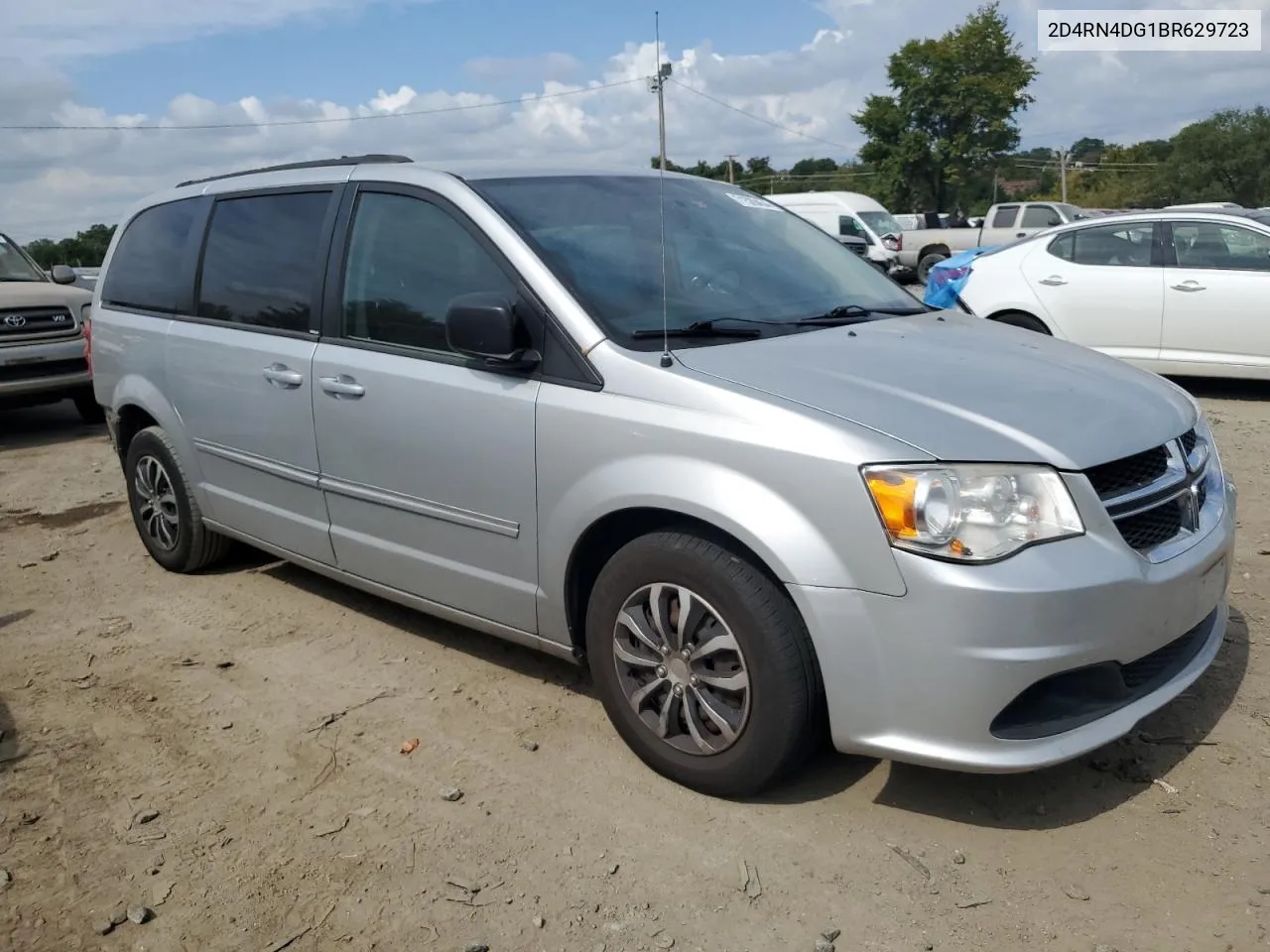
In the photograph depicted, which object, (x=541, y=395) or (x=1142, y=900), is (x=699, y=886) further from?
(x=541, y=395)

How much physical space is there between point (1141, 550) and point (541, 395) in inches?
67.4

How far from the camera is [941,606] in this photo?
2.59 meters

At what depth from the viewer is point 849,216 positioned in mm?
24812

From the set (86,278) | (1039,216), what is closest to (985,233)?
(1039,216)

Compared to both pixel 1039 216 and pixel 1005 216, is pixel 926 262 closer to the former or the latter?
pixel 1005 216

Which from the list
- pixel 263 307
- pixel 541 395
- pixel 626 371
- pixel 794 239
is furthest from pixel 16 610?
pixel 794 239

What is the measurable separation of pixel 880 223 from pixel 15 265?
65.9 feet

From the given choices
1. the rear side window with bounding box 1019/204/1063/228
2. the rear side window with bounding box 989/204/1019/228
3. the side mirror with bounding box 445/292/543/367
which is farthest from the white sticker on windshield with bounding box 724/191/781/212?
the rear side window with bounding box 989/204/1019/228

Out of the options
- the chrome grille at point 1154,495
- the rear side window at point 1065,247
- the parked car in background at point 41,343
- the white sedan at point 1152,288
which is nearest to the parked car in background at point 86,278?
the parked car in background at point 41,343

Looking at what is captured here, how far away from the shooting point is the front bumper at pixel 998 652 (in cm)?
259

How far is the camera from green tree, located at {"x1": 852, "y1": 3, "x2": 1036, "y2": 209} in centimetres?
4303

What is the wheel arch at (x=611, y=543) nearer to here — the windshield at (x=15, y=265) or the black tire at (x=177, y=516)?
the black tire at (x=177, y=516)

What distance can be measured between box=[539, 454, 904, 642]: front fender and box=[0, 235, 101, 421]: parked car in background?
26.2ft

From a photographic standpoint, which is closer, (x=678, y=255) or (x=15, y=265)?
(x=678, y=255)
